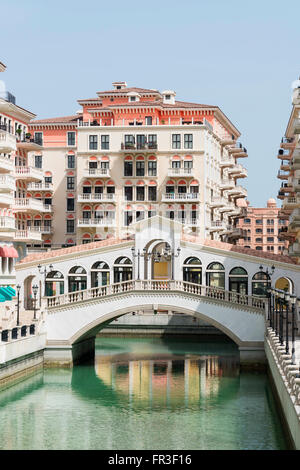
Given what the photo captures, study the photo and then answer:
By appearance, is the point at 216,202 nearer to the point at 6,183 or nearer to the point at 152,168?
the point at 152,168

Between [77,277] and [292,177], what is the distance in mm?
27682

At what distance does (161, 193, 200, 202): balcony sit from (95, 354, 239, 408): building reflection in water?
23.6m

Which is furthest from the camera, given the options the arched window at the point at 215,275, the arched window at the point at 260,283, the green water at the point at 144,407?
the arched window at the point at 215,275

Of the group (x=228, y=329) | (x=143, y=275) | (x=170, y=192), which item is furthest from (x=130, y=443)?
(x=170, y=192)

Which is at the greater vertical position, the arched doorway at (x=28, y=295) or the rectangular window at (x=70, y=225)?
the rectangular window at (x=70, y=225)

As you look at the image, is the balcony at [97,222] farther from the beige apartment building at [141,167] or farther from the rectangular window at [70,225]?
the rectangular window at [70,225]

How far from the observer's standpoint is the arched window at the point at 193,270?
56938mm

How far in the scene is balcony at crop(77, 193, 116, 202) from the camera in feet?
261

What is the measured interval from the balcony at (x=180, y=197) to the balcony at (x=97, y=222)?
506 cm

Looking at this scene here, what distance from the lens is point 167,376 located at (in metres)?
48.9

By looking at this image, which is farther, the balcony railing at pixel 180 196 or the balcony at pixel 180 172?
the balcony railing at pixel 180 196

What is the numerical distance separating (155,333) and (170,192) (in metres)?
15.2

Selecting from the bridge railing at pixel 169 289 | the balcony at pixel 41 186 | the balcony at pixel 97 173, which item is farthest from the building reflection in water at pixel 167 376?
the balcony at pixel 41 186

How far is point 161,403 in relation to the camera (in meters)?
41.1
